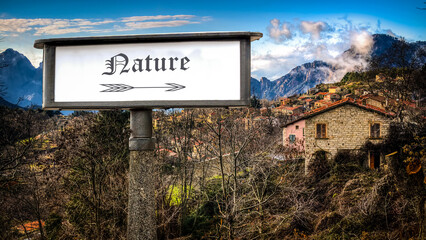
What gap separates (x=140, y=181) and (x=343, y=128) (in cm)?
2541

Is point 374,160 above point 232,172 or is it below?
below

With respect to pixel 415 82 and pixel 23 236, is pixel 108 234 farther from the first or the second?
pixel 415 82

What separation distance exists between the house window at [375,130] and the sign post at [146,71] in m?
26.4

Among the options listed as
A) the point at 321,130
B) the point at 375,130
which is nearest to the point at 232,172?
the point at 321,130

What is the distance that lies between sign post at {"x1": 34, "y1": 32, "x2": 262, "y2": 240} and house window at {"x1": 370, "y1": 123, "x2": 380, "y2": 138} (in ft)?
86.6

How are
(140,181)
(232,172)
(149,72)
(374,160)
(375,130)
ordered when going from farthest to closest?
(375,130) → (374,160) → (232,172) → (140,181) → (149,72)

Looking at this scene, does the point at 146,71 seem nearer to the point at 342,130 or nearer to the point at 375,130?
the point at 342,130

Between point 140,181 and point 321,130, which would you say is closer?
point 140,181

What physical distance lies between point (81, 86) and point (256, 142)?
1306cm

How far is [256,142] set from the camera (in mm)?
14719

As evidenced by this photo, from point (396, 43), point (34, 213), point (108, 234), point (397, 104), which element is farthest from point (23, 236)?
point (396, 43)

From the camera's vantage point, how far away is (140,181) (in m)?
2.24

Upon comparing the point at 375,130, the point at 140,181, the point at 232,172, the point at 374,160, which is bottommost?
the point at 374,160

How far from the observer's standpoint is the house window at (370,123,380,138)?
24.5m
